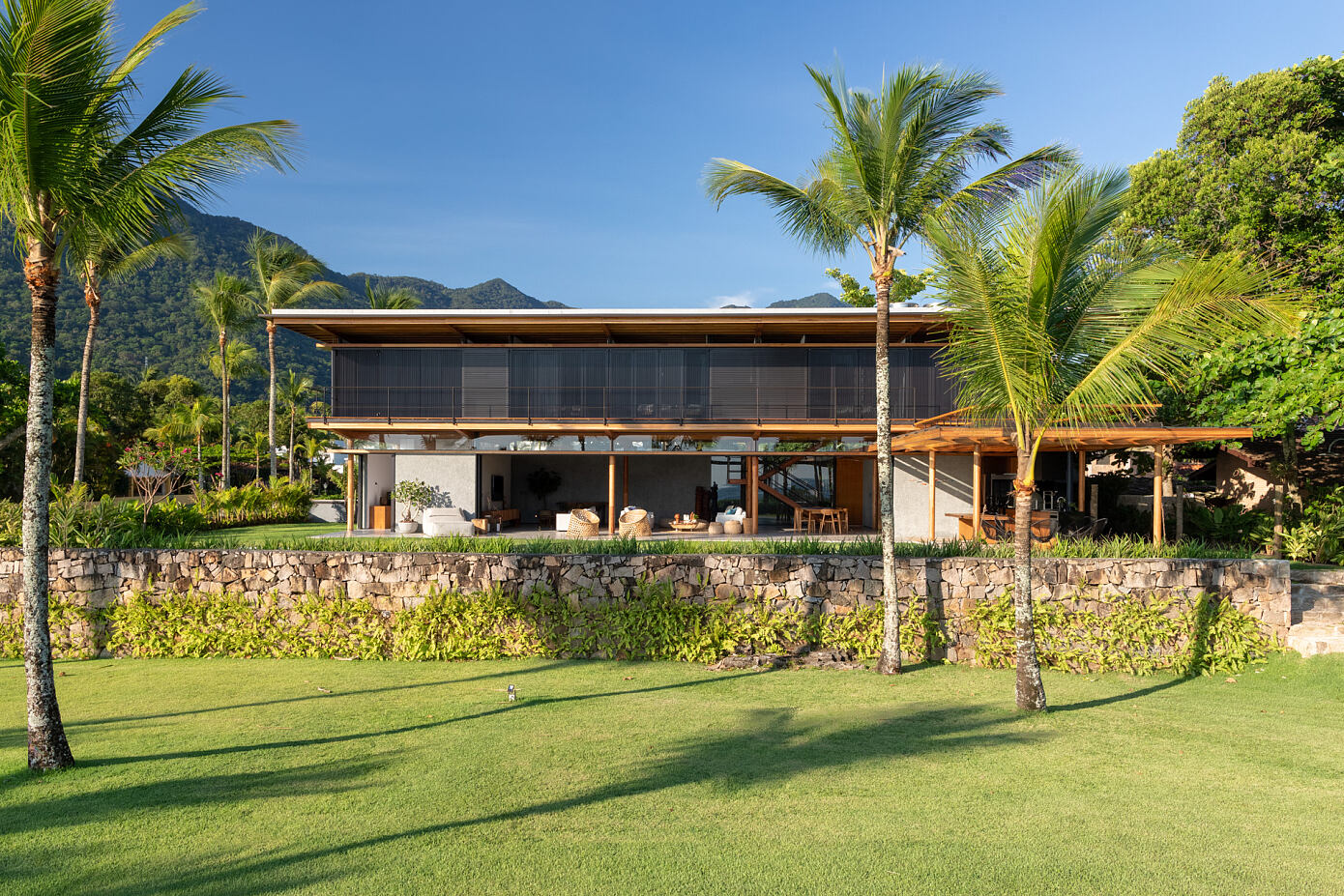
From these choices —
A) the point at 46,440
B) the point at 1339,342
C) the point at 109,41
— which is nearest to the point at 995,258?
the point at 109,41

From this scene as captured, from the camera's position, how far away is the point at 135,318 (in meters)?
50.7

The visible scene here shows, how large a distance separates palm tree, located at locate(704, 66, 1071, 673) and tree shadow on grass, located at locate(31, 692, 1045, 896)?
169cm

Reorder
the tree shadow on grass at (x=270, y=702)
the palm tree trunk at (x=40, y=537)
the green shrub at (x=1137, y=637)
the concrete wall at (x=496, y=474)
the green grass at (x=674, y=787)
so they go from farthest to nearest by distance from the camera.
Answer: the concrete wall at (x=496, y=474)
the green shrub at (x=1137, y=637)
the tree shadow on grass at (x=270, y=702)
the palm tree trunk at (x=40, y=537)
the green grass at (x=674, y=787)

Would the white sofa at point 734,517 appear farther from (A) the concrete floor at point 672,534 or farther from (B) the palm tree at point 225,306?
(B) the palm tree at point 225,306

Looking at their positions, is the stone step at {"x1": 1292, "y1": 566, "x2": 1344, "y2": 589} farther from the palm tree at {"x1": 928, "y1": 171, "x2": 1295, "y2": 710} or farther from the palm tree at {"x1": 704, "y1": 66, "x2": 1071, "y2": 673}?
the palm tree at {"x1": 704, "y1": 66, "x2": 1071, "y2": 673}

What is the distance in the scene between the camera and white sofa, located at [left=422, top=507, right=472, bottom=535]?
17141 millimetres

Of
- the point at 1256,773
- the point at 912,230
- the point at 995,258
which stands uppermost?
the point at 912,230

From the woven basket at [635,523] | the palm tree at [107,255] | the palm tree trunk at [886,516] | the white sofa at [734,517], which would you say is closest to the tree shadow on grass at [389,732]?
the palm tree trunk at [886,516]

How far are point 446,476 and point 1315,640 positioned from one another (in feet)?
54.5

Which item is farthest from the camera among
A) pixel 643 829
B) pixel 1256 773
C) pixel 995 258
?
pixel 995 258

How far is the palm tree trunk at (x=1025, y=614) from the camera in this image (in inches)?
254

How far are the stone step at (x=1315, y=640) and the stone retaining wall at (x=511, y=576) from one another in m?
0.30

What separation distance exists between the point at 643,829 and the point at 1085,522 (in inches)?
513

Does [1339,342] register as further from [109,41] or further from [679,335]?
A: [109,41]
